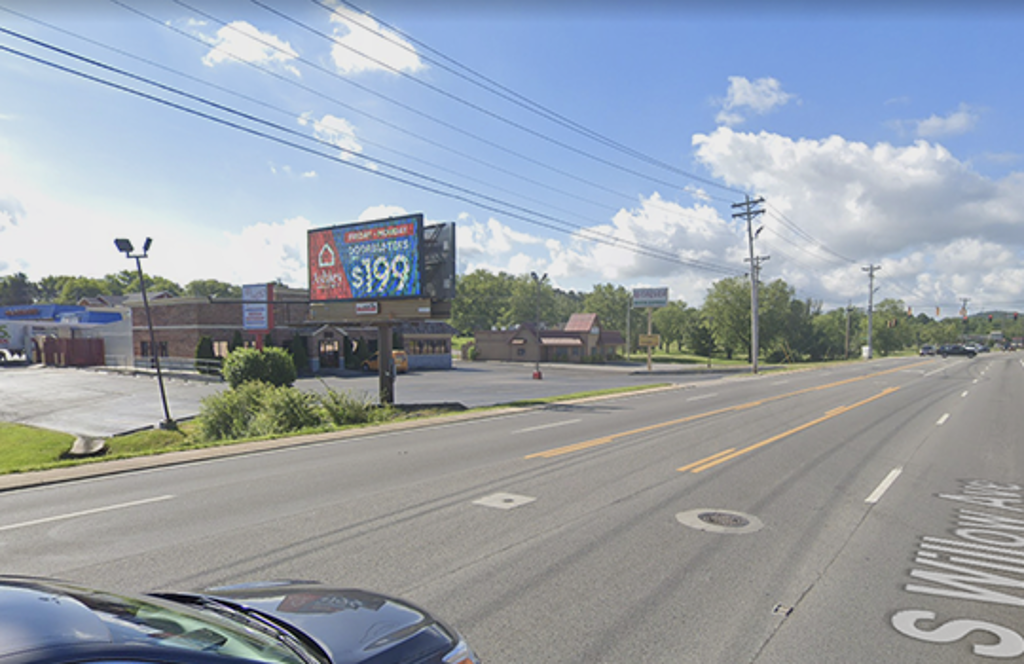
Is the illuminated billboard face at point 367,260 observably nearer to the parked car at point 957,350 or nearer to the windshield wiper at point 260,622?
the windshield wiper at point 260,622

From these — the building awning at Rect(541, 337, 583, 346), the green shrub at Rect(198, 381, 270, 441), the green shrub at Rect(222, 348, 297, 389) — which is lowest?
the green shrub at Rect(198, 381, 270, 441)

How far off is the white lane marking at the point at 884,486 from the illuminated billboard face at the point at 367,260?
17.5 meters

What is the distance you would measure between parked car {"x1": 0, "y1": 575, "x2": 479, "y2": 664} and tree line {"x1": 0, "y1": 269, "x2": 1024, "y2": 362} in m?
76.0

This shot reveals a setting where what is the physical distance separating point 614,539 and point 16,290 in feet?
640

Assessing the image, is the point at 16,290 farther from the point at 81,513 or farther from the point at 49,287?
the point at 81,513

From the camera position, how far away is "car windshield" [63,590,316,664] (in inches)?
82.5

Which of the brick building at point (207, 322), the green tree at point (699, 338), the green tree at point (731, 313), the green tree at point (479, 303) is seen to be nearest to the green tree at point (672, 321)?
the green tree at point (699, 338)

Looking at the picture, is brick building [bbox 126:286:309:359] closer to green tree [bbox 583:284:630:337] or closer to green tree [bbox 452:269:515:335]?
green tree [bbox 452:269:515:335]

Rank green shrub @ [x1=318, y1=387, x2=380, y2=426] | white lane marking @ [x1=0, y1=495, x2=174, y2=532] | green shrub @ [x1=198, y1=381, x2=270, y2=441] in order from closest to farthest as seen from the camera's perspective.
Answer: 1. white lane marking @ [x1=0, y1=495, x2=174, y2=532]
2. green shrub @ [x1=318, y1=387, x2=380, y2=426]
3. green shrub @ [x1=198, y1=381, x2=270, y2=441]

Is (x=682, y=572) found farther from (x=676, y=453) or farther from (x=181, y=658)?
(x=676, y=453)

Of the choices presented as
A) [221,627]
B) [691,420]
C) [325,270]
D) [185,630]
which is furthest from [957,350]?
[185,630]

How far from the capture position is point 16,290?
152 metres

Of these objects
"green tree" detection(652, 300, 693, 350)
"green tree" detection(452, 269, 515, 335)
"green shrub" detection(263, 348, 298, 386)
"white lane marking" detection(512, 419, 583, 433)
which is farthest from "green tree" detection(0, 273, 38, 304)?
"white lane marking" detection(512, 419, 583, 433)

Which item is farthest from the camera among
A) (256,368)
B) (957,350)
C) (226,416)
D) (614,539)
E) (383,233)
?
(957,350)
